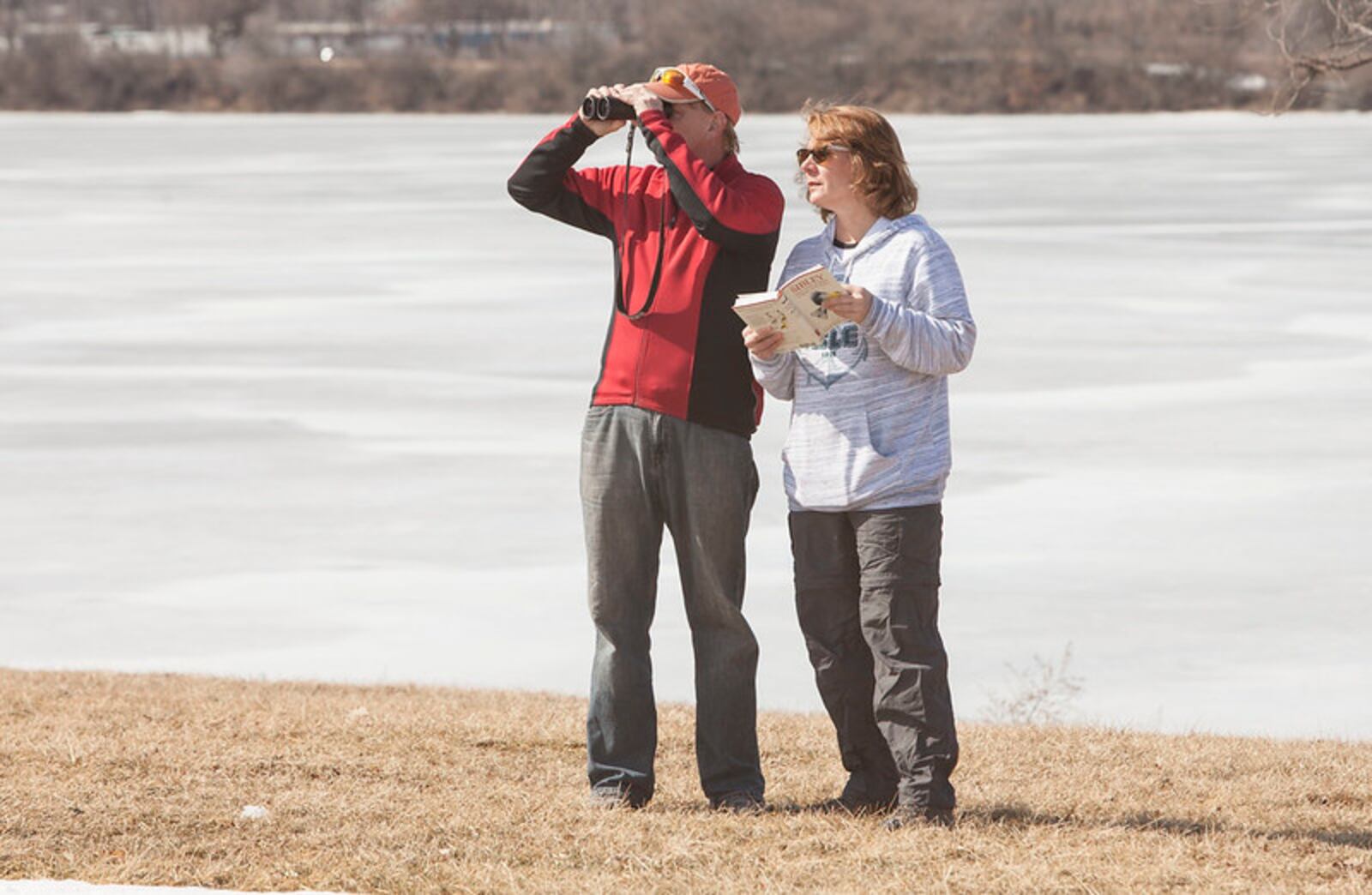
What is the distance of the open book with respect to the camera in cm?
460

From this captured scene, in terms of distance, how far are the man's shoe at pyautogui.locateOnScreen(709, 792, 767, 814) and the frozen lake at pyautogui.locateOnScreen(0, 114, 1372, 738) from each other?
359 centimetres

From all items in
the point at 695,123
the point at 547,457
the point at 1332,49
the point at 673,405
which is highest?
the point at 695,123

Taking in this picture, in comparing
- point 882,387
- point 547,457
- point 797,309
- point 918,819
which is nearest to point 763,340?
point 797,309

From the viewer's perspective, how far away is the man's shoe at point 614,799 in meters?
5.16

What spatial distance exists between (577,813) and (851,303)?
1.43 metres

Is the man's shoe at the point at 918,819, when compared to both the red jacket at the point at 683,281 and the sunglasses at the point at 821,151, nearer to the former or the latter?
the red jacket at the point at 683,281

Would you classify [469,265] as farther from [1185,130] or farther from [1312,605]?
[1185,130]

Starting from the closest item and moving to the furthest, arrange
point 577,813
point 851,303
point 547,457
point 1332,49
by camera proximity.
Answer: point 851,303 < point 577,813 < point 1332,49 < point 547,457

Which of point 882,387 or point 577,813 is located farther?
point 577,813

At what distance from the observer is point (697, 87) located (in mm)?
4984

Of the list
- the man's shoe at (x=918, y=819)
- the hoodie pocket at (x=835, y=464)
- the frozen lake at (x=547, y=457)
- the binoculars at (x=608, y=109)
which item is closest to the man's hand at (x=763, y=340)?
the hoodie pocket at (x=835, y=464)

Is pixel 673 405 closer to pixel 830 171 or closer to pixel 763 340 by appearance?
pixel 763 340

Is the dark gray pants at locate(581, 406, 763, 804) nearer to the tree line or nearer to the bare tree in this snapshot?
the bare tree

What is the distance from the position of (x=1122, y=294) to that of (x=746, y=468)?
18.0m
